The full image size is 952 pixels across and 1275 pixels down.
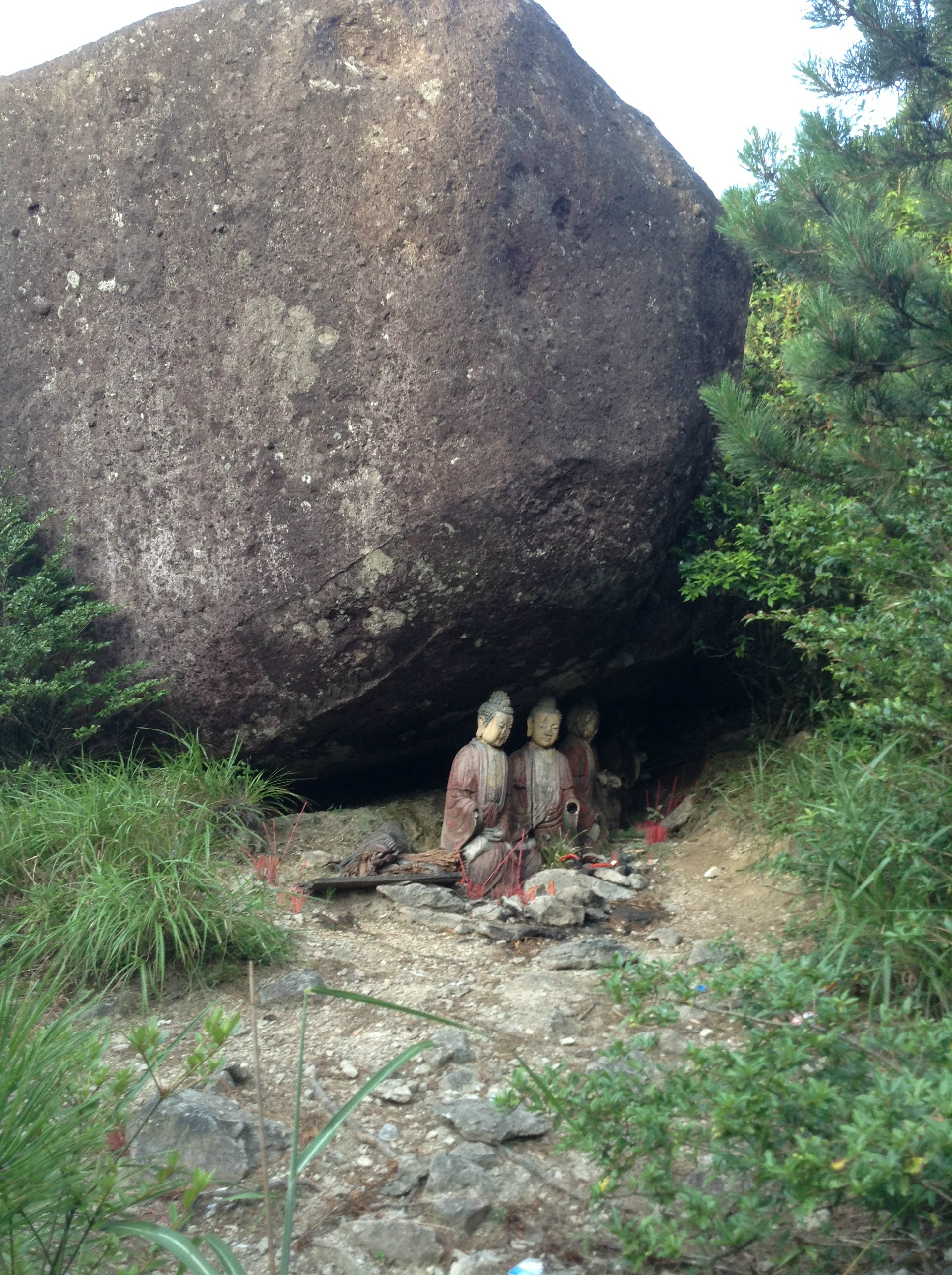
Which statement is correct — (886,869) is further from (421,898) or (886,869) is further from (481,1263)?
(421,898)

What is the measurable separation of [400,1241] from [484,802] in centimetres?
298

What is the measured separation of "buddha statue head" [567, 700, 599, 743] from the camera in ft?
19.3

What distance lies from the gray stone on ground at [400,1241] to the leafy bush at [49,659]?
310cm

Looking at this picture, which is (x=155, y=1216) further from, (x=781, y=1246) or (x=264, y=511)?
(x=264, y=511)

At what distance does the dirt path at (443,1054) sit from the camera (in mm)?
2406

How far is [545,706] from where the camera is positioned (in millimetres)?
5648

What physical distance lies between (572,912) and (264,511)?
2.20 meters

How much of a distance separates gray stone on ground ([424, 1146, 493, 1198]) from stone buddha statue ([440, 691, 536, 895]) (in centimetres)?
246

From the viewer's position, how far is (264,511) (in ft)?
16.4

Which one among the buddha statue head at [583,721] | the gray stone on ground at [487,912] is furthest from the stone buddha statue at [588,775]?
the gray stone on ground at [487,912]

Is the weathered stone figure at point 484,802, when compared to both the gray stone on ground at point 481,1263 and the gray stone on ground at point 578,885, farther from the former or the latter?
the gray stone on ground at point 481,1263

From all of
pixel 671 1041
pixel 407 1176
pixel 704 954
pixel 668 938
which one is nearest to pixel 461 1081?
pixel 407 1176

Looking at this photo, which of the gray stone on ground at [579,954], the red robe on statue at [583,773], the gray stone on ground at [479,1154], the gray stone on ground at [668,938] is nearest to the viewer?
the gray stone on ground at [479,1154]

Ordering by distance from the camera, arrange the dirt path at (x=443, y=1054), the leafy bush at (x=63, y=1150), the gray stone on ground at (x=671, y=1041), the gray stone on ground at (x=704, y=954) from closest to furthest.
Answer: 1. the leafy bush at (x=63, y=1150)
2. the dirt path at (x=443, y=1054)
3. the gray stone on ground at (x=671, y=1041)
4. the gray stone on ground at (x=704, y=954)
